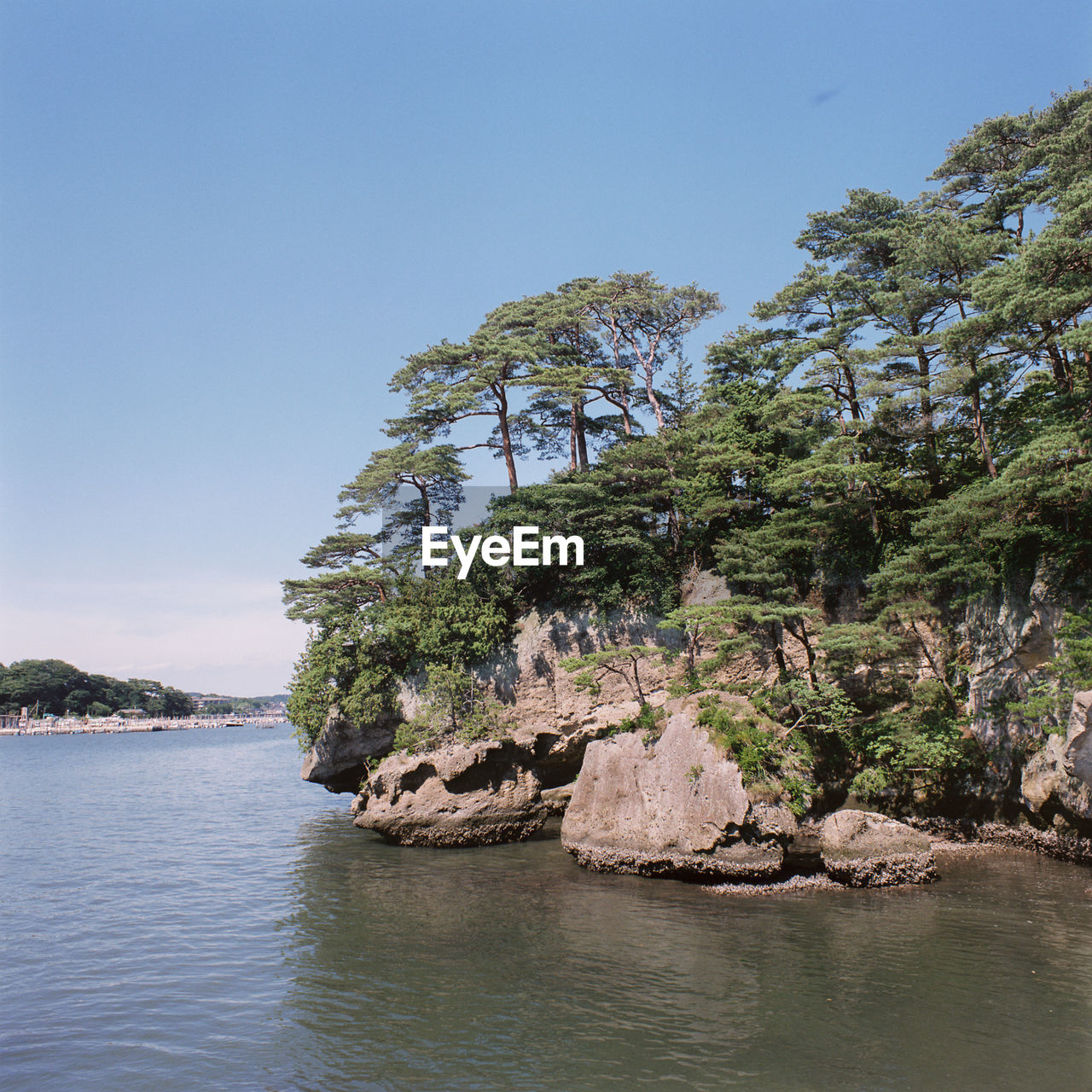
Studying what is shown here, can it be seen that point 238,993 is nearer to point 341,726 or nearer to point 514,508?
point 341,726

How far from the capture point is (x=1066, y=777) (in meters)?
18.5

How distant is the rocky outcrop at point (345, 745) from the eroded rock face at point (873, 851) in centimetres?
1785

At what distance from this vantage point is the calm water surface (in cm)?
1035

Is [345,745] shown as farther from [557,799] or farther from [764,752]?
[764,752]

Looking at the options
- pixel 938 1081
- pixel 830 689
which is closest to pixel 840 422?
pixel 830 689

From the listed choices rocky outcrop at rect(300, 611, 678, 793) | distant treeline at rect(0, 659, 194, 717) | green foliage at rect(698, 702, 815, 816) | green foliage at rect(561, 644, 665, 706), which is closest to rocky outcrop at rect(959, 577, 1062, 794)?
green foliage at rect(698, 702, 815, 816)

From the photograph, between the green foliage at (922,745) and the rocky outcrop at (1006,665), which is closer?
the rocky outcrop at (1006,665)

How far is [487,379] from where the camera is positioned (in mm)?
33062

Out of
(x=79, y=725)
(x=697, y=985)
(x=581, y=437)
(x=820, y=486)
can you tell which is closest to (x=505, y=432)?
(x=581, y=437)

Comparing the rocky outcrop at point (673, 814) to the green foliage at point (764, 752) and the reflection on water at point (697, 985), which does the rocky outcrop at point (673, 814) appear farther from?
the reflection on water at point (697, 985)

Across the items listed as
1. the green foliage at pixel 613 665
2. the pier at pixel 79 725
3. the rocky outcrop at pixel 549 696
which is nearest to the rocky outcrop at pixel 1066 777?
the green foliage at pixel 613 665

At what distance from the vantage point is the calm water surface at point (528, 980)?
34.0ft

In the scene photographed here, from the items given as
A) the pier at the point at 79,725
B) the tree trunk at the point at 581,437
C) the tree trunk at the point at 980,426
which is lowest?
the pier at the point at 79,725

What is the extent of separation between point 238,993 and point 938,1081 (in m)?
11.8
